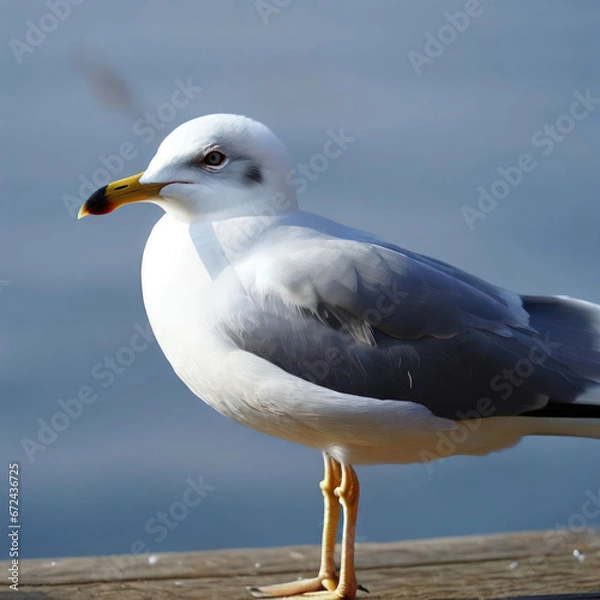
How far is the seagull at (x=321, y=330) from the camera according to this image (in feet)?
11.9

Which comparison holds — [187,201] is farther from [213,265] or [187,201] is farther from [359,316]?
[359,316]

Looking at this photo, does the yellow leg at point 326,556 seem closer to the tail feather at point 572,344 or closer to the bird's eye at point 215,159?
the tail feather at point 572,344

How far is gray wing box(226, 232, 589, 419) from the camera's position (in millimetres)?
3619

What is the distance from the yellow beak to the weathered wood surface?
1.06m

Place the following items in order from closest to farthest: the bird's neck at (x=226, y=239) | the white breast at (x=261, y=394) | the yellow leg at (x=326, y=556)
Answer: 1. the white breast at (x=261, y=394)
2. the bird's neck at (x=226, y=239)
3. the yellow leg at (x=326, y=556)

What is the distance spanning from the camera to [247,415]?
3.66 m

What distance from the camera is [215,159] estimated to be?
376 centimetres

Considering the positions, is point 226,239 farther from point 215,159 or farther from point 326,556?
point 326,556

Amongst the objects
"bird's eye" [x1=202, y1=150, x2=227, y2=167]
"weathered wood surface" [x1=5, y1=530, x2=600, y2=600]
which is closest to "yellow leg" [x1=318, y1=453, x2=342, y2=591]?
"weathered wood surface" [x1=5, y1=530, x2=600, y2=600]

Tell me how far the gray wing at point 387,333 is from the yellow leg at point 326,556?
473 millimetres

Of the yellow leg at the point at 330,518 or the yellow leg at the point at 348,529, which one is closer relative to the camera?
the yellow leg at the point at 348,529
